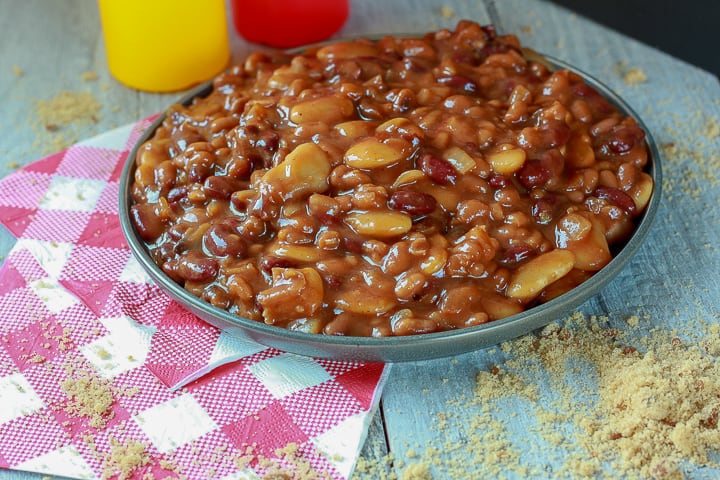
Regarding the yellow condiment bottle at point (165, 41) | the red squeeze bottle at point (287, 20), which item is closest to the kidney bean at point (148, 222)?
the yellow condiment bottle at point (165, 41)

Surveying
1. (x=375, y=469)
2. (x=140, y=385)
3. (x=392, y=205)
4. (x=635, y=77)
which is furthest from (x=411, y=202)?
(x=635, y=77)

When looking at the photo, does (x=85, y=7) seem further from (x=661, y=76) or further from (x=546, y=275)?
(x=546, y=275)

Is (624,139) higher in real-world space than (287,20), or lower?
higher

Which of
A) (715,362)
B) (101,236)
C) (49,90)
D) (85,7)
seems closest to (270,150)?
(101,236)

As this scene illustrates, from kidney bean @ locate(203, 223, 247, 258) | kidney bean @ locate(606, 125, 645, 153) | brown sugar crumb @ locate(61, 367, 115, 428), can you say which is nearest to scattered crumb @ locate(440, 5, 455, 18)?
kidney bean @ locate(606, 125, 645, 153)

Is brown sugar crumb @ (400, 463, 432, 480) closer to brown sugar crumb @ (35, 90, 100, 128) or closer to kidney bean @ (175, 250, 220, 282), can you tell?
kidney bean @ (175, 250, 220, 282)

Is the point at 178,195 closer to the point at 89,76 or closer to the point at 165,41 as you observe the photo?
the point at 165,41
